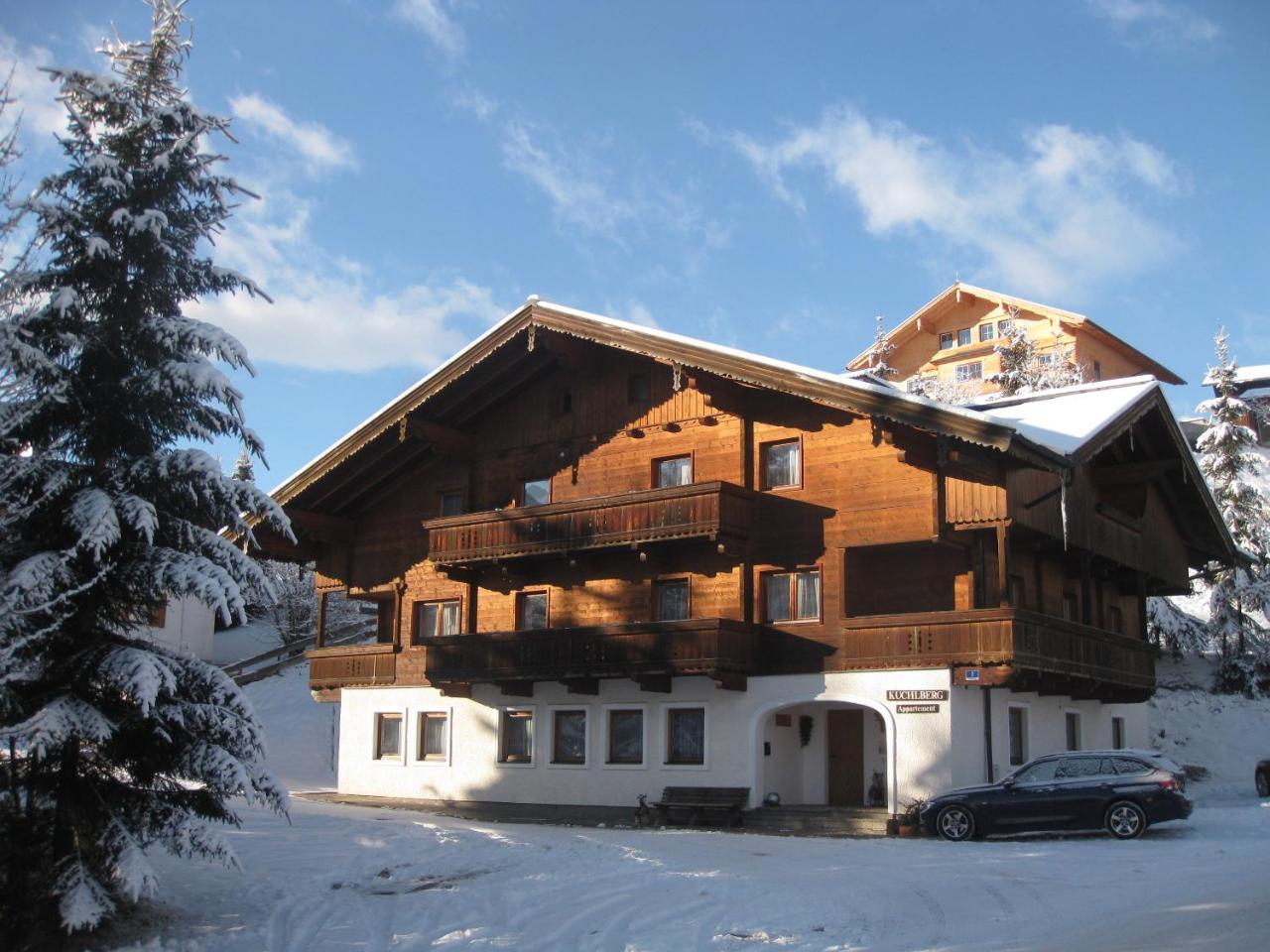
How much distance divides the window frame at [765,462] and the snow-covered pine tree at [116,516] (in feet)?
50.1

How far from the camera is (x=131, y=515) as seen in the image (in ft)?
46.8

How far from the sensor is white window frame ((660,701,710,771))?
1132 inches

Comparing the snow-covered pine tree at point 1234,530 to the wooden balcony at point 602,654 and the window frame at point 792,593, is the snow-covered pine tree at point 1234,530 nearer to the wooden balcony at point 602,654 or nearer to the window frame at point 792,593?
the window frame at point 792,593

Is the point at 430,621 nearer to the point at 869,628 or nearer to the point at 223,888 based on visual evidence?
the point at 869,628

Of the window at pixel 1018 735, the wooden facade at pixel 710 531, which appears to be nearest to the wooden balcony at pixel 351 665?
the wooden facade at pixel 710 531

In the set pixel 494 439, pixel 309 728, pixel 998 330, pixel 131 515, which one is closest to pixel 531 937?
pixel 131 515

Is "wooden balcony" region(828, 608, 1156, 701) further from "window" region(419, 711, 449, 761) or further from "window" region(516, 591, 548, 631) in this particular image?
"window" region(419, 711, 449, 761)

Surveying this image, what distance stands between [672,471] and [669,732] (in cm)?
593

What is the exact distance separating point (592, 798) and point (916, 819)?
8224mm

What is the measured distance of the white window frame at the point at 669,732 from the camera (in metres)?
28.8

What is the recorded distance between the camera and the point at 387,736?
3466 cm

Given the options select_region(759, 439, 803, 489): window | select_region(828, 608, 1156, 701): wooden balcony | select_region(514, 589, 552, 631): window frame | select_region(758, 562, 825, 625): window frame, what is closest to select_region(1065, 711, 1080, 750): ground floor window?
select_region(828, 608, 1156, 701): wooden balcony

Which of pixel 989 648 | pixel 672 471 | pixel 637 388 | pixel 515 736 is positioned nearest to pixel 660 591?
pixel 672 471

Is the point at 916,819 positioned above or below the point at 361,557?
below
